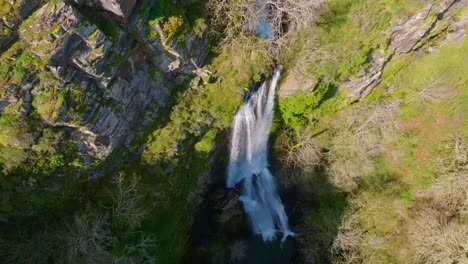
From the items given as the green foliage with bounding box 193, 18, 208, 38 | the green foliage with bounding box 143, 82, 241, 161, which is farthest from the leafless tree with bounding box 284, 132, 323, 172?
the green foliage with bounding box 193, 18, 208, 38

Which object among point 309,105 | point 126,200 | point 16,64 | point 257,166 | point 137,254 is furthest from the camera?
point 257,166

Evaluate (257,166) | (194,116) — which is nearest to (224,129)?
Answer: (194,116)

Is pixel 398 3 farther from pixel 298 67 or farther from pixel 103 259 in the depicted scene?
pixel 103 259

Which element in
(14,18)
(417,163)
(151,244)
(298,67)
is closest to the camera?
(14,18)

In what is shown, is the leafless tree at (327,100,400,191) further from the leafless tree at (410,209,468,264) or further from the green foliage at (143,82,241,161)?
the green foliage at (143,82,241,161)

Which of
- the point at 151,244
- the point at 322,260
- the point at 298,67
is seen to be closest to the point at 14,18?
the point at 151,244

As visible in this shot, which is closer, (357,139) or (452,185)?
(452,185)

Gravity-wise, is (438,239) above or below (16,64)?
below

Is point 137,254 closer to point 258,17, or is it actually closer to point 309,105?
point 309,105
